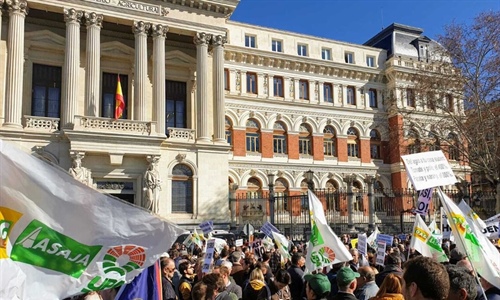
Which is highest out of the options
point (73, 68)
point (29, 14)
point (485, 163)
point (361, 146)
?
point (29, 14)

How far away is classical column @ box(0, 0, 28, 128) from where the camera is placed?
24141mm

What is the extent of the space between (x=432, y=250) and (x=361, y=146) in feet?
104

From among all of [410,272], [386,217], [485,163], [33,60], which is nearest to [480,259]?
[410,272]

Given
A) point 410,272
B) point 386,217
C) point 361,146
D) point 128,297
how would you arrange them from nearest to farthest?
point 410,272, point 128,297, point 386,217, point 361,146

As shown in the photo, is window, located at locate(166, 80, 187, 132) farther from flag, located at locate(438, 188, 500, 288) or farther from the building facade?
flag, located at locate(438, 188, 500, 288)

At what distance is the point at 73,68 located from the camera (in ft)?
84.0

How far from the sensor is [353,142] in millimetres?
40812

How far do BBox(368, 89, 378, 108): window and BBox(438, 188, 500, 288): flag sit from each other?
3556 cm

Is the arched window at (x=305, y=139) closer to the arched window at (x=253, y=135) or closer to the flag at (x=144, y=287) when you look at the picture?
the arched window at (x=253, y=135)

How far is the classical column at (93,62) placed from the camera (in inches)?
1013

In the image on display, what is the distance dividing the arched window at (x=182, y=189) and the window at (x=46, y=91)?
24.6 feet

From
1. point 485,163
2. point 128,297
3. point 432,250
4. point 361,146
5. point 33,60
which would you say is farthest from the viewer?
point 361,146

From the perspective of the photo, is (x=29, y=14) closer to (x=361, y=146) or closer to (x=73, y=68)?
(x=73, y=68)

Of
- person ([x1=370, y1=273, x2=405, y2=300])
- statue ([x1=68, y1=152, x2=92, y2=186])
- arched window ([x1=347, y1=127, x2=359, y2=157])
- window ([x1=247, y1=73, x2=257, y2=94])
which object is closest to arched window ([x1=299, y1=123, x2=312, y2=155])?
arched window ([x1=347, y1=127, x2=359, y2=157])
